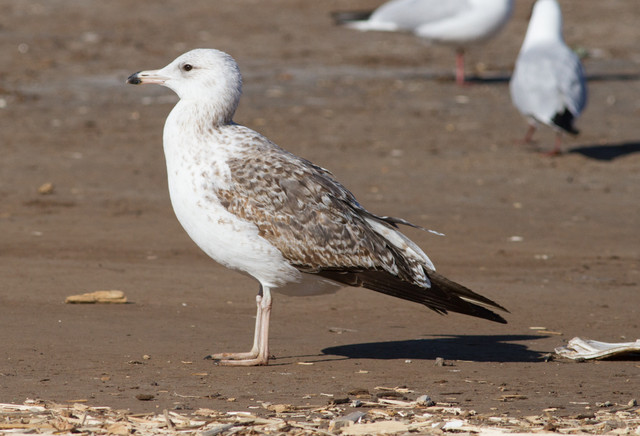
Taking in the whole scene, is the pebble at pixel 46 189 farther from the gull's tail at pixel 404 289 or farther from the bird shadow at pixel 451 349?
the gull's tail at pixel 404 289

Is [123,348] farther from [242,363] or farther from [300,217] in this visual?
[300,217]

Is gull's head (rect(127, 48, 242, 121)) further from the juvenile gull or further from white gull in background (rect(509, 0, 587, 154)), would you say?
white gull in background (rect(509, 0, 587, 154))

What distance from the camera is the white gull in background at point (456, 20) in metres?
19.5

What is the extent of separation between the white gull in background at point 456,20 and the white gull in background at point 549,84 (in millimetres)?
3141

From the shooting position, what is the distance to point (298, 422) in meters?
5.31

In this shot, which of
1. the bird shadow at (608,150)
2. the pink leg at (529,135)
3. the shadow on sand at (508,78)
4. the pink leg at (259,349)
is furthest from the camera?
the shadow on sand at (508,78)

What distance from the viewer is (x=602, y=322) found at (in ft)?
26.5

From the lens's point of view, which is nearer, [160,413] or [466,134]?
[160,413]

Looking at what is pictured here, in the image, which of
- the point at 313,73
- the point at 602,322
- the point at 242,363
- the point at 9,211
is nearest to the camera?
the point at 242,363

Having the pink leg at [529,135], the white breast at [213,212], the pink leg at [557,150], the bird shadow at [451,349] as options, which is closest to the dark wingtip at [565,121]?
Result: the pink leg at [557,150]

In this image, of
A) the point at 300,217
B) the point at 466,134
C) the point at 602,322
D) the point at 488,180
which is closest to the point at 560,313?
the point at 602,322

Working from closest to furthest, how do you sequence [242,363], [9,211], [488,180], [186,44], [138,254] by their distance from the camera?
[242,363], [138,254], [9,211], [488,180], [186,44]

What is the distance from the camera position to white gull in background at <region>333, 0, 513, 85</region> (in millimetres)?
19500

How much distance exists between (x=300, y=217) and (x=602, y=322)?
2.69 meters
